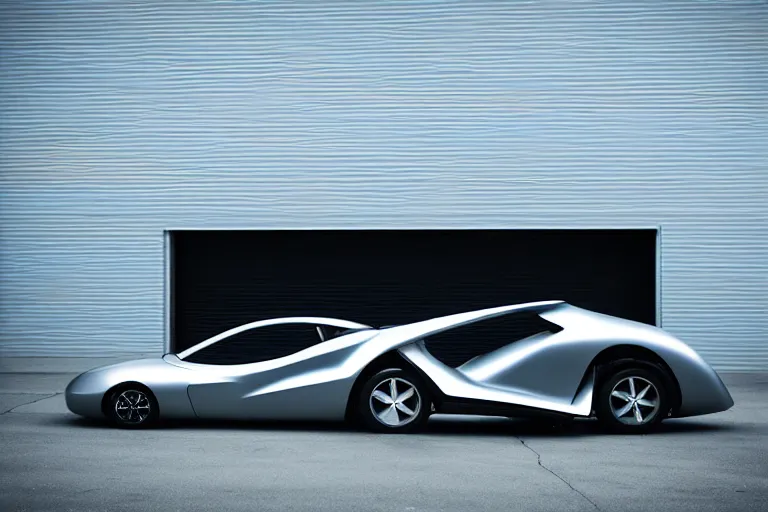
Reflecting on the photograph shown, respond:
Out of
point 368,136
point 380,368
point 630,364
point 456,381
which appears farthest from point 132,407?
point 368,136

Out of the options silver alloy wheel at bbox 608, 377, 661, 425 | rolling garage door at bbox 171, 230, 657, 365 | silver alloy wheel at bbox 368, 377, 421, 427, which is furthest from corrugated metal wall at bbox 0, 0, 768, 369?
silver alloy wheel at bbox 368, 377, 421, 427

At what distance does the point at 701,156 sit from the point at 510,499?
36.1 ft

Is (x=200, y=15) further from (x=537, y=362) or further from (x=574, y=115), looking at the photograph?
(x=537, y=362)

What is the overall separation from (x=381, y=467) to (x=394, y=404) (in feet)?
5.76

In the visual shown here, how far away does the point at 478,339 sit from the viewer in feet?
53.9

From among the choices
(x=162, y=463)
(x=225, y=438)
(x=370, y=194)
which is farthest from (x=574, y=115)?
(x=162, y=463)

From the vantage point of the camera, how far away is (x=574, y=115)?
53.8 ft

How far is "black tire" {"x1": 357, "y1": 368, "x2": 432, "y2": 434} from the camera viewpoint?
30.9 ft

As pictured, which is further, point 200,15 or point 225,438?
point 200,15

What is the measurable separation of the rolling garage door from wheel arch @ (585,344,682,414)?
6.82 meters

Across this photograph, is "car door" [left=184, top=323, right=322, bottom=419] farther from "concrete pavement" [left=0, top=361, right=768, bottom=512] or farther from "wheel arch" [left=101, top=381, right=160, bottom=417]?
"wheel arch" [left=101, top=381, right=160, bottom=417]

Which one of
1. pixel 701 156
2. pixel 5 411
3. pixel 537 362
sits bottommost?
pixel 5 411

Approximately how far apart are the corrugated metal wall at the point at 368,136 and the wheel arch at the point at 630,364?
22.6 feet

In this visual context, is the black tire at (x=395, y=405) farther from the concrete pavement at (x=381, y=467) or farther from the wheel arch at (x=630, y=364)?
the wheel arch at (x=630, y=364)
